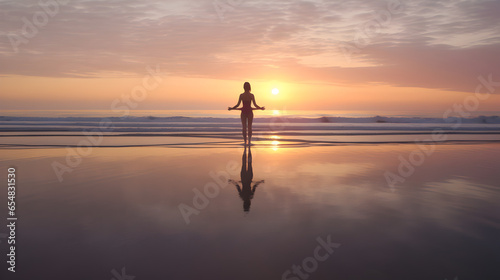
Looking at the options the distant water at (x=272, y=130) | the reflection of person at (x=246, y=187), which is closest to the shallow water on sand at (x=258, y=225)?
the reflection of person at (x=246, y=187)

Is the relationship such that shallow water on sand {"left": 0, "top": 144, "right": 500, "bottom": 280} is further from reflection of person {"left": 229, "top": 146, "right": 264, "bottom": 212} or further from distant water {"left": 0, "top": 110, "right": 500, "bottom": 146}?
distant water {"left": 0, "top": 110, "right": 500, "bottom": 146}

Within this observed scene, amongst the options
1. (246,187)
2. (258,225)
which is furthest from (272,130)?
(258,225)

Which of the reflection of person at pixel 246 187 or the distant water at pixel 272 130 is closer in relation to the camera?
the reflection of person at pixel 246 187

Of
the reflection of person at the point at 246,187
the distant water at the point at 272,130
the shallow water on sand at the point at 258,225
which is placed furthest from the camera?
the distant water at the point at 272,130

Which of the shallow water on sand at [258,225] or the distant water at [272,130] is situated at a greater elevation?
the distant water at [272,130]

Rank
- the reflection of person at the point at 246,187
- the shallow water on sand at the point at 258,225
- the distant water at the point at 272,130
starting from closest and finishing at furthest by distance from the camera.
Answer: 1. the shallow water on sand at the point at 258,225
2. the reflection of person at the point at 246,187
3. the distant water at the point at 272,130

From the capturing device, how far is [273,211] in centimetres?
520

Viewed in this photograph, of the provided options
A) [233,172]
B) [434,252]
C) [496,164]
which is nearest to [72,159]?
[233,172]

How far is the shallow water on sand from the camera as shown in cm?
332

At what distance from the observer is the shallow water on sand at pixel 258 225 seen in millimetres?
3322

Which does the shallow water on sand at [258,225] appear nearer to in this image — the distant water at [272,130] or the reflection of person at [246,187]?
the reflection of person at [246,187]

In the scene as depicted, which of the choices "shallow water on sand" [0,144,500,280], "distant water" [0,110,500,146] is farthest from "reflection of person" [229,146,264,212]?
"distant water" [0,110,500,146]

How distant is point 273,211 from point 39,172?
6.76 metres

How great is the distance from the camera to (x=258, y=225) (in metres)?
4.51
